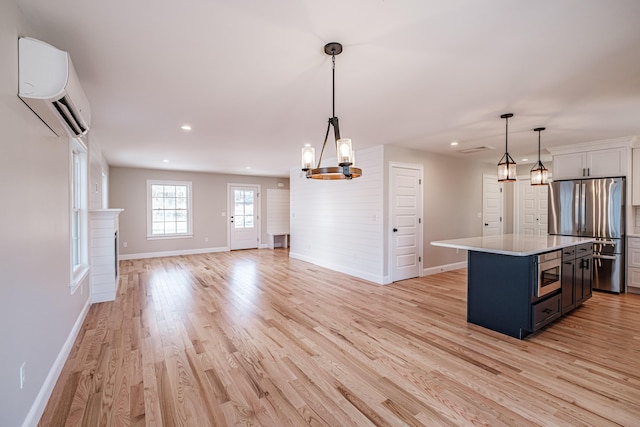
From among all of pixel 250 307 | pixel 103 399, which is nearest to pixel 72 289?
pixel 103 399

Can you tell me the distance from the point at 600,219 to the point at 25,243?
7.11m

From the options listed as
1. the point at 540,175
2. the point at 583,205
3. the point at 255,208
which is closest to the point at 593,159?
the point at 583,205

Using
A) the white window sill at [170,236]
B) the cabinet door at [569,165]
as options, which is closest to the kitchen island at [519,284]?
the cabinet door at [569,165]

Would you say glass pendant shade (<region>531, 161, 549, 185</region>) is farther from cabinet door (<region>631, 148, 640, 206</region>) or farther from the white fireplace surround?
the white fireplace surround

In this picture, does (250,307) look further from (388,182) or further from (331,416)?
(388,182)

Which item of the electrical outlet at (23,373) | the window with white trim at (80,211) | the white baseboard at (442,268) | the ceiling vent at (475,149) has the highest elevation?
the ceiling vent at (475,149)

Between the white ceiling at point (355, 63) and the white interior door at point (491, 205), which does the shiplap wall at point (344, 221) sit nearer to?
the white ceiling at point (355, 63)

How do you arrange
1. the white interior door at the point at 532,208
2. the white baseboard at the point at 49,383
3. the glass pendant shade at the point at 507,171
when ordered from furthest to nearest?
1. the white interior door at the point at 532,208
2. the glass pendant shade at the point at 507,171
3. the white baseboard at the point at 49,383

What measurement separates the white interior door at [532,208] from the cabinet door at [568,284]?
406 centimetres

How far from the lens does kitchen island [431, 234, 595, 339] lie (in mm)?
2969

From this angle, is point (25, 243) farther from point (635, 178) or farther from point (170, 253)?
point (635, 178)

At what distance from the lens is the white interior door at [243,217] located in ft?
30.5

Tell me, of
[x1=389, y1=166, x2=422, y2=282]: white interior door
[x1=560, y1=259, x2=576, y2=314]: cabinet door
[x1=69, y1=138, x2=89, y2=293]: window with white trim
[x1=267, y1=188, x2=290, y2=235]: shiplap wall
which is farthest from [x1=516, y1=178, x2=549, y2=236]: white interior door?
[x1=69, y1=138, x2=89, y2=293]: window with white trim

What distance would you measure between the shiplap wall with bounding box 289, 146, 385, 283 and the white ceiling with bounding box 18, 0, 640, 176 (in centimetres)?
137
